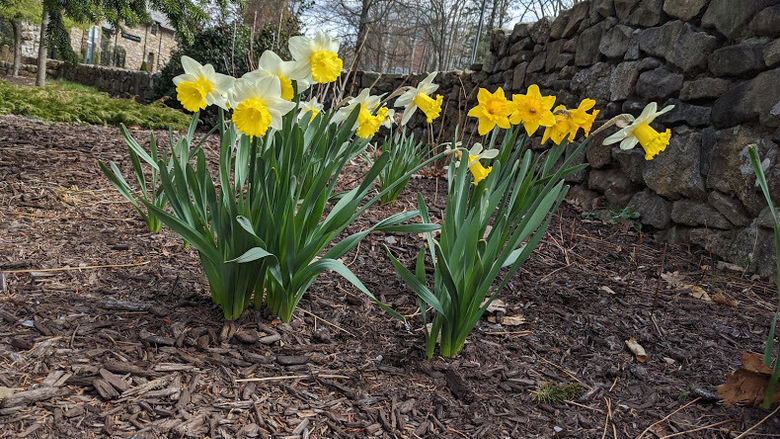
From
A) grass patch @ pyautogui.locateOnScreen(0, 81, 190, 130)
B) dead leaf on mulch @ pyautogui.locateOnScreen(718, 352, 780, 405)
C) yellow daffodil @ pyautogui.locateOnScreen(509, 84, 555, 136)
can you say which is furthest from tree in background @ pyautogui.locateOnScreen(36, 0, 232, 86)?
dead leaf on mulch @ pyautogui.locateOnScreen(718, 352, 780, 405)

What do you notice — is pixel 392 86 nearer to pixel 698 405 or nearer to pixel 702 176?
pixel 702 176

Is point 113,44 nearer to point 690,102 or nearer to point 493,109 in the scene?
point 690,102

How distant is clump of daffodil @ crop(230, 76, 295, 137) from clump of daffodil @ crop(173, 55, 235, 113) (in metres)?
0.07

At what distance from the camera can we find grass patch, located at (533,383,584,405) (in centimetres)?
144

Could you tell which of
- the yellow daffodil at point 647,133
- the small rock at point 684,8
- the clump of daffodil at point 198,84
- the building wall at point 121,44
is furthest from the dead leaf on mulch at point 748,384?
Result: the building wall at point 121,44

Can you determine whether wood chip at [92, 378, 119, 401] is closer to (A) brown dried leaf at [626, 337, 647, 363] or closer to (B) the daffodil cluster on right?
(B) the daffodil cluster on right

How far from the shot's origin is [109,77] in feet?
43.2

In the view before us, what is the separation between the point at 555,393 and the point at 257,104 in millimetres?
1108

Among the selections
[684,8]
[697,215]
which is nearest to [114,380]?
[697,215]

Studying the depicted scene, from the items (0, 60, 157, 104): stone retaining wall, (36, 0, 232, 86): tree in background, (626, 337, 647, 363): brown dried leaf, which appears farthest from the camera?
(0, 60, 157, 104): stone retaining wall

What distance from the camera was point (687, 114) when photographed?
3.01 metres

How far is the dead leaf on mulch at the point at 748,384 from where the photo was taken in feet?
4.51

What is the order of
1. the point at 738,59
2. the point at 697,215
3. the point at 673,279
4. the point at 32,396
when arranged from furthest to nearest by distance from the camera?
the point at 697,215 < the point at 738,59 < the point at 673,279 < the point at 32,396

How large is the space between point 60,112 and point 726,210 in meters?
5.17
